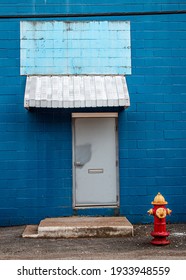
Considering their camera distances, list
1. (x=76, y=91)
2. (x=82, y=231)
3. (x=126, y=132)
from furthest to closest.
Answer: (x=126, y=132) < (x=76, y=91) < (x=82, y=231)

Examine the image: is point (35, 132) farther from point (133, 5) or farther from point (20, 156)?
point (133, 5)

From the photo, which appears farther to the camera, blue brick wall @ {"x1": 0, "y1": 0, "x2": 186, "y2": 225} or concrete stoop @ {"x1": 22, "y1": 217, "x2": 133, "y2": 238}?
blue brick wall @ {"x1": 0, "y1": 0, "x2": 186, "y2": 225}

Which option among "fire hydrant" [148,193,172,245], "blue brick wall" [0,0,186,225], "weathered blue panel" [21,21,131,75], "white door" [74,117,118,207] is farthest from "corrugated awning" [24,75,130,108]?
"fire hydrant" [148,193,172,245]

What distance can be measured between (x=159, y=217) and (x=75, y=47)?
440 centimetres

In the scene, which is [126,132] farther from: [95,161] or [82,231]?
[82,231]

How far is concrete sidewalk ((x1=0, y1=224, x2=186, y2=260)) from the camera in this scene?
23.4ft

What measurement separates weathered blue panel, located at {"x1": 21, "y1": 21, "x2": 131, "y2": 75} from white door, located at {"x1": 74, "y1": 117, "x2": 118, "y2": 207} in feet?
3.88

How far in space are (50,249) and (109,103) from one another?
→ 10.4 ft

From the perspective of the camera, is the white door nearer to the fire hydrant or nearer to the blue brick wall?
the blue brick wall

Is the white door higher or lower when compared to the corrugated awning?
lower

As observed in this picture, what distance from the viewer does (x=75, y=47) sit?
1013 cm

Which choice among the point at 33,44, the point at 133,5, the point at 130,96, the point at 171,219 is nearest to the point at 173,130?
the point at 130,96

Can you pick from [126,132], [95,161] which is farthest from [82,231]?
[126,132]

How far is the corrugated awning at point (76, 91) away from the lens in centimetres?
924
